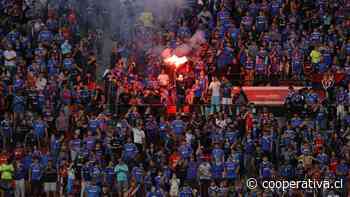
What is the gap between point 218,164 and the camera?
106 feet

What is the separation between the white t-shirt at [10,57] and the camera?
35000 millimetres

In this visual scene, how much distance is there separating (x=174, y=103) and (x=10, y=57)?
4.58 metres

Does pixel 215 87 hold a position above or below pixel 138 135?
above

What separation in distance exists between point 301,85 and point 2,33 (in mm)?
8305

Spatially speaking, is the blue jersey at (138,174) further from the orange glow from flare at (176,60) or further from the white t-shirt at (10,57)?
the white t-shirt at (10,57)

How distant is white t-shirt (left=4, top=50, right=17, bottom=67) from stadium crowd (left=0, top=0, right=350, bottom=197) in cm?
3

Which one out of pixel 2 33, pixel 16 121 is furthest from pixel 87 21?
pixel 16 121

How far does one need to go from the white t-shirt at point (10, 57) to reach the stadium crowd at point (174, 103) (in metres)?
0.03

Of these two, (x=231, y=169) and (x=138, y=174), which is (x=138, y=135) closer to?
(x=138, y=174)

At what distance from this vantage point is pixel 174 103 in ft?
113

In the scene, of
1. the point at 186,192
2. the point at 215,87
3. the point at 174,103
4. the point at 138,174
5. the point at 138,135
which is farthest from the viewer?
the point at 215,87

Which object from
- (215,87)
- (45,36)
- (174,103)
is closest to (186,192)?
(174,103)

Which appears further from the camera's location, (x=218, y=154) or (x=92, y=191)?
(x=218, y=154)

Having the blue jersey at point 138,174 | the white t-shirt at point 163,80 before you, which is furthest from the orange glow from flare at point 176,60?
the blue jersey at point 138,174
